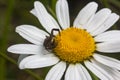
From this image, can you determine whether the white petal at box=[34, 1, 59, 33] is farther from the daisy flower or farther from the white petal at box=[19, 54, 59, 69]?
the white petal at box=[19, 54, 59, 69]

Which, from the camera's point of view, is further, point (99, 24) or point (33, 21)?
Result: point (33, 21)

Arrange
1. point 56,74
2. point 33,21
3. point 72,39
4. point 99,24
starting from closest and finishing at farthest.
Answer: point 56,74 < point 72,39 < point 99,24 < point 33,21

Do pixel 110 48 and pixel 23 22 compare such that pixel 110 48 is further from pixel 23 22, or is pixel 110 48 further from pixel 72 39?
pixel 23 22

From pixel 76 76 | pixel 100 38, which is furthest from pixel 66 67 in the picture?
pixel 100 38

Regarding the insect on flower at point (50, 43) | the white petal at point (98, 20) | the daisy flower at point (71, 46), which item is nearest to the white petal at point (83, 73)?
the daisy flower at point (71, 46)

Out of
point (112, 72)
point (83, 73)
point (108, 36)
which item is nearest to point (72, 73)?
point (83, 73)

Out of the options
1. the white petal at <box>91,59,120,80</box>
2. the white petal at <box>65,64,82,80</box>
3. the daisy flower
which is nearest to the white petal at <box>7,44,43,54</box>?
the daisy flower

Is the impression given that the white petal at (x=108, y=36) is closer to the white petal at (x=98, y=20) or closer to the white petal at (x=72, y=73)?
the white petal at (x=98, y=20)
